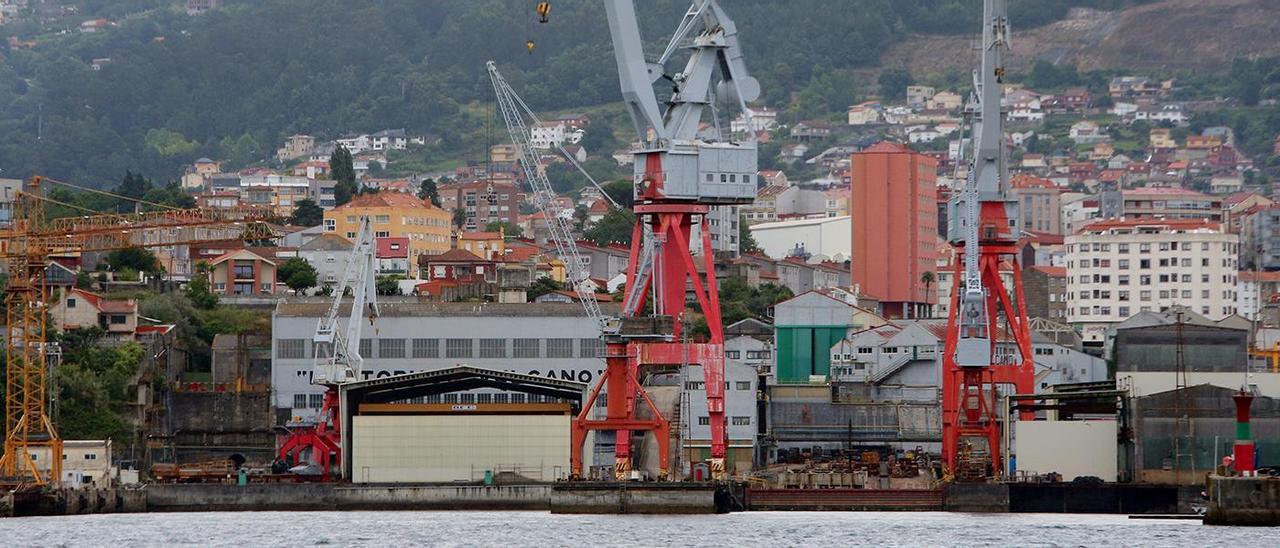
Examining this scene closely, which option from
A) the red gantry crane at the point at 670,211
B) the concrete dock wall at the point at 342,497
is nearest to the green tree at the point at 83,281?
the concrete dock wall at the point at 342,497

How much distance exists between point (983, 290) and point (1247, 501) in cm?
2827

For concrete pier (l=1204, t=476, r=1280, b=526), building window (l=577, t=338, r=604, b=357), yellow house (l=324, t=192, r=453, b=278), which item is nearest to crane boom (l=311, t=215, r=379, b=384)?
building window (l=577, t=338, r=604, b=357)

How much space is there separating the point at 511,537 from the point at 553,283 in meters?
77.1

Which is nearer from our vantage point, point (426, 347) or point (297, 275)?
point (426, 347)

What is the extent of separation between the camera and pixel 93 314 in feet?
408

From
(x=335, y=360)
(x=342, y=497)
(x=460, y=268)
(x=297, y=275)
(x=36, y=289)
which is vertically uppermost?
(x=460, y=268)

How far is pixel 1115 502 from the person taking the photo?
94.8m

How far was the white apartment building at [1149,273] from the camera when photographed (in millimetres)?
172125

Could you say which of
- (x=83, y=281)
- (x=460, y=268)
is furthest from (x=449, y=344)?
(x=460, y=268)

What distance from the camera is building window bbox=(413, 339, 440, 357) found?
4569 inches

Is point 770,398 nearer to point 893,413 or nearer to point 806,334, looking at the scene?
point 893,413

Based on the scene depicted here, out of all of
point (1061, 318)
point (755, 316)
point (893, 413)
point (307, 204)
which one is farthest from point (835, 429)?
point (307, 204)

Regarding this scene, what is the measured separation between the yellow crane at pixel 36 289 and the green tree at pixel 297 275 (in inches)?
1595

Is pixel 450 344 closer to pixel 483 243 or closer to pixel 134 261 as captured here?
pixel 134 261
